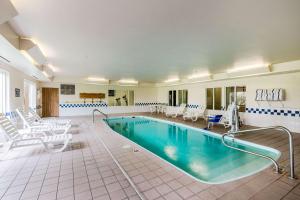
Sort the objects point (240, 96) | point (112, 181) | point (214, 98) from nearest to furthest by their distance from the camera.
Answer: point (112, 181), point (240, 96), point (214, 98)

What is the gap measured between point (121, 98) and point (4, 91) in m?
7.43

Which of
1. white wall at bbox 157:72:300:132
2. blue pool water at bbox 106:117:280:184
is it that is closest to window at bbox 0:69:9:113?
blue pool water at bbox 106:117:280:184

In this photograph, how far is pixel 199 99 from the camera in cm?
891

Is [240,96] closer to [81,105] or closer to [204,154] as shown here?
[204,154]

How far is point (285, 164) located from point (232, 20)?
8.52 ft

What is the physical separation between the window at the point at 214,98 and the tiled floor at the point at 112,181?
479 cm

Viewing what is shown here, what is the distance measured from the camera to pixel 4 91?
175 inches

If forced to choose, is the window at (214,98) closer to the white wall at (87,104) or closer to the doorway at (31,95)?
the white wall at (87,104)

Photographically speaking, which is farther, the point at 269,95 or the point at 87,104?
the point at 87,104

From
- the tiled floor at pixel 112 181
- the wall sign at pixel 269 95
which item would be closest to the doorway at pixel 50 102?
the tiled floor at pixel 112 181

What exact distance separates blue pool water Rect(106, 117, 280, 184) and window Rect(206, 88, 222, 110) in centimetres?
268

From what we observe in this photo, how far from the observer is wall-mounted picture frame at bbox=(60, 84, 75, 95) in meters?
9.45

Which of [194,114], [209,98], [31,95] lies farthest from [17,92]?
[209,98]

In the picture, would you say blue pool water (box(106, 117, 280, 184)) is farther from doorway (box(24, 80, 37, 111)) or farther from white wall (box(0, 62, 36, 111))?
doorway (box(24, 80, 37, 111))
